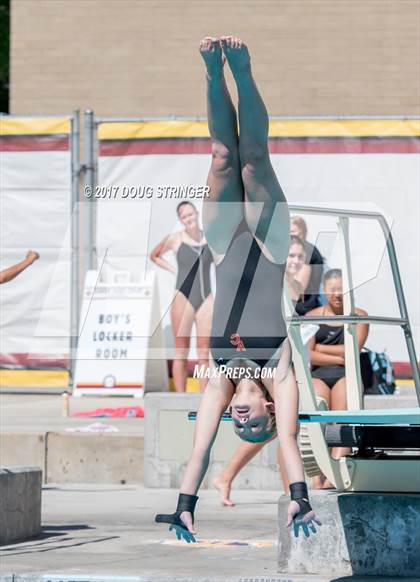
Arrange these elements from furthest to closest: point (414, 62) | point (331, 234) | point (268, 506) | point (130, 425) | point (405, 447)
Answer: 1. point (414, 62)
2. point (130, 425)
3. point (268, 506)
4. point (331, 234)
5. point (405, 447)

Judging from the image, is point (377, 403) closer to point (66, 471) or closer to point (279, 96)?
point (66, 471)

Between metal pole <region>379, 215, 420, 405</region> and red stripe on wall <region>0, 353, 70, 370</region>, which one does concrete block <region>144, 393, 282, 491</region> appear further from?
red stripe on wall <region>0, 353, 70, 370</region>

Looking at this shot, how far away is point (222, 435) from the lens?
36.9 ft

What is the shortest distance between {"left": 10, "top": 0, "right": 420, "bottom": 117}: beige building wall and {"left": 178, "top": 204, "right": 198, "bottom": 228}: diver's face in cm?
574

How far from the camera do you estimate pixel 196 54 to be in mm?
20031

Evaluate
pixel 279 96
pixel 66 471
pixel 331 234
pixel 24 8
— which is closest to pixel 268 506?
pixel 66 471

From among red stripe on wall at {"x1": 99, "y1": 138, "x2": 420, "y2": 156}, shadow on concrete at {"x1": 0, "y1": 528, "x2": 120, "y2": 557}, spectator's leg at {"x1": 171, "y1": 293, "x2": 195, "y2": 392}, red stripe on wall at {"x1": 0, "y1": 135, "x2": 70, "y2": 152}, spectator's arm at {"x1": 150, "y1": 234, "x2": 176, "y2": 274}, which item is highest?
red stripe on wall at {"x1": 0, "y1": 135, "x2": 70, "y2": 152}

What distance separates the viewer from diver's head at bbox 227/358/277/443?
544cm

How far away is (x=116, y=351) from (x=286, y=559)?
670 cm

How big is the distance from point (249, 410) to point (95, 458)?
253 inches

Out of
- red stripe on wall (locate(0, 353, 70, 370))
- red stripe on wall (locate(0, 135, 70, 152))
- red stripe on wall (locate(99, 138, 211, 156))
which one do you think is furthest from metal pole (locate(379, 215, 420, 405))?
red stripe on wall (locate(0, 353, 70, 370))

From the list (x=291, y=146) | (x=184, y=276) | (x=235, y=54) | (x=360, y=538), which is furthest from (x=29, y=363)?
(x=235, y=54)

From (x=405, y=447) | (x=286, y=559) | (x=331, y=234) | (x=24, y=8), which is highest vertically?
(x=24, y=8)

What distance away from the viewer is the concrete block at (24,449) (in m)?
11.8
